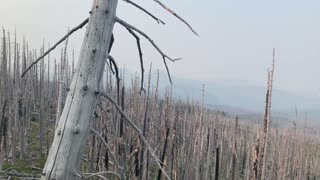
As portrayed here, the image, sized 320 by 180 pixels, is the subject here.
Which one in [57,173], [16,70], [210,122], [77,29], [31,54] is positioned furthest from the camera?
[31,54]

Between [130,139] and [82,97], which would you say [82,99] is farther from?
[130,139]

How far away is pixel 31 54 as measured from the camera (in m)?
14.8

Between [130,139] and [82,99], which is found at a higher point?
[82,99]

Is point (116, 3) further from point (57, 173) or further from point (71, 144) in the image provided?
point (57, 173)

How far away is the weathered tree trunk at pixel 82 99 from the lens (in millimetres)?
1536

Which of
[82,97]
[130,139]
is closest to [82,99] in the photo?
[82,97]

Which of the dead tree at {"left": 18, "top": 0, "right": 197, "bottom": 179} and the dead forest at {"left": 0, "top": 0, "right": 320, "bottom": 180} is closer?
the dead tree at {"left": 18, "top": 0, "right": 197, "bottom": 179}

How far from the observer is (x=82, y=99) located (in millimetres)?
1563

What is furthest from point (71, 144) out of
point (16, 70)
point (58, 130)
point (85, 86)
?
point (16, 70)

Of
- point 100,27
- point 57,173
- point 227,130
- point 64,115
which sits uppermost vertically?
point 100,27

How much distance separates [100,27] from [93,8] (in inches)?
3.5

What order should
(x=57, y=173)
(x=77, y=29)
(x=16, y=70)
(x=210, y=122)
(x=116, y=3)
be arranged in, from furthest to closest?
(x=210, y=122) < (x=16, y=70) < (x=77, y=29) < (x=116, y=3) < (x=57, y=173)

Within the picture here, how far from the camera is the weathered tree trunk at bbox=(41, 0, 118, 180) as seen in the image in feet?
5.04

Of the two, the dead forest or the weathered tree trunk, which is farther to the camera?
the dead forest
